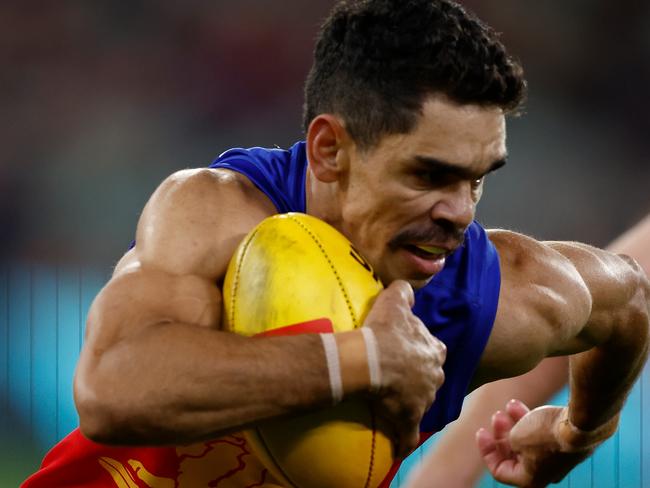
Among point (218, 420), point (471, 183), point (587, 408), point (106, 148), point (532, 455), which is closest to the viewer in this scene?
point (218, 420)

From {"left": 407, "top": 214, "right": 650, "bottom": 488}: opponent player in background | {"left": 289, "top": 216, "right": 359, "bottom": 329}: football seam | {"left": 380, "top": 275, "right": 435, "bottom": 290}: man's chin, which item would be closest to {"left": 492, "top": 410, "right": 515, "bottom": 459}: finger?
{"left": 407, "top": 214, "right": 650, "bottom": 488}: opponent player in background

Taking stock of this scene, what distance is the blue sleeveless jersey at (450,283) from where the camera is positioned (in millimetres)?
2244

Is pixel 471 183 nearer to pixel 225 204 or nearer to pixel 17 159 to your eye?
pixel 225 204

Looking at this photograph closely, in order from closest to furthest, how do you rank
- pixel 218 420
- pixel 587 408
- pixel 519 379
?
pixel 218 420 < pixel 587 408 < pixel 519 379

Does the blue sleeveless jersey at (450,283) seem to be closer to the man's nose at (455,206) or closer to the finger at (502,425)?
the man's nose at (455,206)

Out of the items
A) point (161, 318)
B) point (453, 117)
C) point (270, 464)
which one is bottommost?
point (270, 464)

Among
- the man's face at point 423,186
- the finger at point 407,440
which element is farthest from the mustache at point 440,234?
the finger at point 407,440

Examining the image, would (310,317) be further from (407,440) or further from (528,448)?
(528,448)

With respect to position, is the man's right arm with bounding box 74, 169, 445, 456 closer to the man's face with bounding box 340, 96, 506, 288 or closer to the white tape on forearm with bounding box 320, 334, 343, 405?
the white tape on forearm with bounding box 320, 334, 343, 405

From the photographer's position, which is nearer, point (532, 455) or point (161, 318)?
point (161, 318)

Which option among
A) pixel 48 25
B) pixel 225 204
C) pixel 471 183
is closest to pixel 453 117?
pixel 471 183

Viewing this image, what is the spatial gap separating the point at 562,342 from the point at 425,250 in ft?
2.03

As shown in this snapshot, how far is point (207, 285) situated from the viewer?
1895 millimetres

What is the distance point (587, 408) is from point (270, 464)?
1.36 metres
